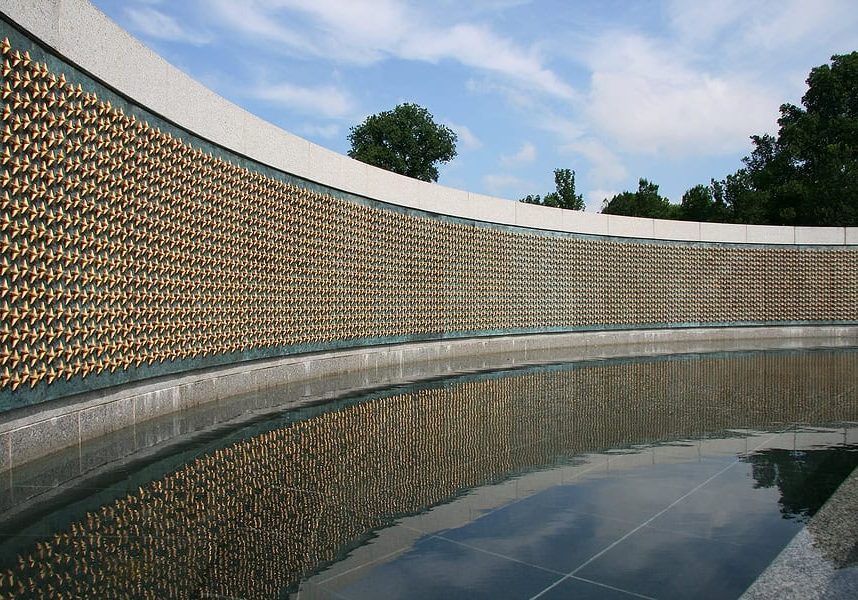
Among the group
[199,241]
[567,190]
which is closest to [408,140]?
[567,190]

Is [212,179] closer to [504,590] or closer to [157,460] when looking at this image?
[157,460]

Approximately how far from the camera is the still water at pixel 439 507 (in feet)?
12.3

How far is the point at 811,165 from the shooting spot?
150 ft

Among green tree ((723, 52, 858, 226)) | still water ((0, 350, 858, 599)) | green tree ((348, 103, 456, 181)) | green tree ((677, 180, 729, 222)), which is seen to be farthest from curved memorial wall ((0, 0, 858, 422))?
green tree ((348, 103, 456, 181))

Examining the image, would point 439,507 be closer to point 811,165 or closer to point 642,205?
point 811,165

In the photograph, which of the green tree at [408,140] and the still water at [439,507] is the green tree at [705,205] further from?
the still water at [439,507]

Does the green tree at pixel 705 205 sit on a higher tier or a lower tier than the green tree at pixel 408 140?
lower

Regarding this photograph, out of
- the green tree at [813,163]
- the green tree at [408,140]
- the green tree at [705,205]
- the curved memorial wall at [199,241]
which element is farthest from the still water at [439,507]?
the green tree at [408,140]

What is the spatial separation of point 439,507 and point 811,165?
160 ft

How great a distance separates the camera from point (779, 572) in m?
3.71

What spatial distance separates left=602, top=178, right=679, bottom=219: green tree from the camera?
68562mm

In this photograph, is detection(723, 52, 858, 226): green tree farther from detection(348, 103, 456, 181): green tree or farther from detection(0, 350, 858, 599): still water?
detection(0, 350, 858, 599): still water

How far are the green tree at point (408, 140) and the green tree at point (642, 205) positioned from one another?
19.4m

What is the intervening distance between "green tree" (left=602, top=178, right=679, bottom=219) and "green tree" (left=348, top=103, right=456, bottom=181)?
19.4m
